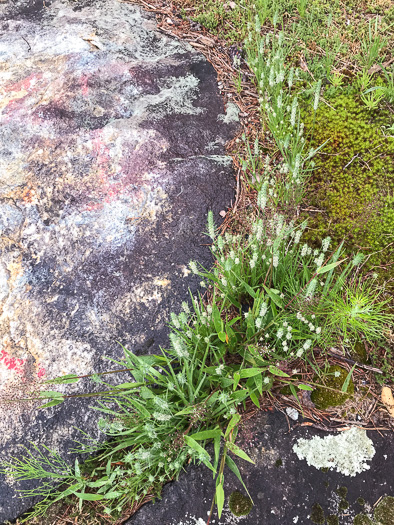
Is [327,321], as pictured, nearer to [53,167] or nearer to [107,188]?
[107,188]

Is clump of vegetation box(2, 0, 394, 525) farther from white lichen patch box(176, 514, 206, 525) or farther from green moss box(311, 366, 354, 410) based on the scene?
white lichen patch box(176, 514, 206, 525)

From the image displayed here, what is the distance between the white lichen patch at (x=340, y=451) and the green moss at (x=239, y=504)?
0.39m

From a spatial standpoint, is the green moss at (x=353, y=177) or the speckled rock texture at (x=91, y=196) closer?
the speckled rock texture at (x=91, y=196)

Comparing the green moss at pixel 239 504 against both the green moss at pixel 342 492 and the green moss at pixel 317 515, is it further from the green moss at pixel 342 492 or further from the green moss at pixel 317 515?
the green moss at pixel 342 492

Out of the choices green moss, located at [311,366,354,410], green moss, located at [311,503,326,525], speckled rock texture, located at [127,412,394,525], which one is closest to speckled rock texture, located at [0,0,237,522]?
speckled rock texture, located at [127,412,394,525]

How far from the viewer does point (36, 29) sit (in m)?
3.76

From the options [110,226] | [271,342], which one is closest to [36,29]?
[110,226]

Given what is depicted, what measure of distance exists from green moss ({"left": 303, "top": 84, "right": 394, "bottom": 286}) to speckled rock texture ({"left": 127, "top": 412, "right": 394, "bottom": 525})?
1270 millimetres

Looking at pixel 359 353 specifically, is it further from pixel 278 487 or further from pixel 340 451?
pixel 278 487

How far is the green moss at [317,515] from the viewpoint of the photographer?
203cm

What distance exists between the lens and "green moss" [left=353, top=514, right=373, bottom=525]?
201 centimetres

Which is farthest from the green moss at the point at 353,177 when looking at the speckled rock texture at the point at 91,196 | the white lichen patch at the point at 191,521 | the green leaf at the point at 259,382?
the white lichen patch at the point at 191,521

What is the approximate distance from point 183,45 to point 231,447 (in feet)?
12.2

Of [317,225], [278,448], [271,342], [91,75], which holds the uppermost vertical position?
[91,75]
